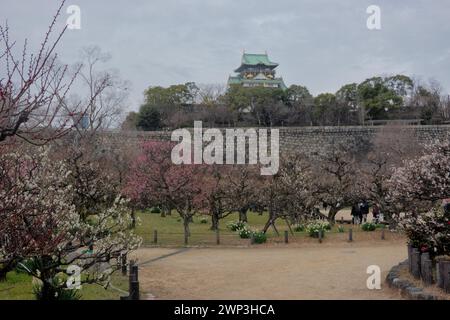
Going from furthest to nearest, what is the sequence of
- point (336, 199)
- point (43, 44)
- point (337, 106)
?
point (337, 106), point (336, 199), point (43, 44)

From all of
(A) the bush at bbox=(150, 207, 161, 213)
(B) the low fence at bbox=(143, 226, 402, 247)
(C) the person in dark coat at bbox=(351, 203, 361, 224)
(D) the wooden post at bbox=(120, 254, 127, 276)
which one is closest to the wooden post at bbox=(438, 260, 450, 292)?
(D) the wooden post at bbox=(120, 254, 127, 276)

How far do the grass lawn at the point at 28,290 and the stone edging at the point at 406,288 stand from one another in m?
5.23

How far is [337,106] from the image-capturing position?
47.0 m

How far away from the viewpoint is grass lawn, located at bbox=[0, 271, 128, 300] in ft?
27.8

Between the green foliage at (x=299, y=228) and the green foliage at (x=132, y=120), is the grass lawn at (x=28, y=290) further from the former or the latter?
the green foliage at (x=132, y=120)

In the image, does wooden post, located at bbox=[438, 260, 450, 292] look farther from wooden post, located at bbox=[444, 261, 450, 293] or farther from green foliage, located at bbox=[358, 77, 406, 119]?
green foliage, located at bbox=[358, 77, 406, 119]

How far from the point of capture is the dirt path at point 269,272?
9.16 meters

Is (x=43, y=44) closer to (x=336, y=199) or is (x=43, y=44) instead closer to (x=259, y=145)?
(x=336, y=199)

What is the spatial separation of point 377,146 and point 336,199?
815 inches

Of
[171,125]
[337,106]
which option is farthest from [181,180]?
[337,106]

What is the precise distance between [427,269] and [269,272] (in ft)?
12.7

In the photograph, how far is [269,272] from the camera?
1128 centimetres

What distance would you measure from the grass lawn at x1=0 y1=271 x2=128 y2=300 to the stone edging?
17.2 feet
